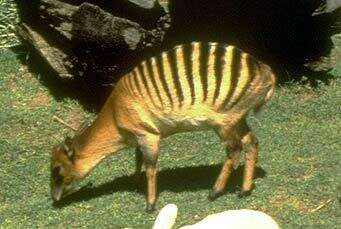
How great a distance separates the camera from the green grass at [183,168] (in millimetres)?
8609

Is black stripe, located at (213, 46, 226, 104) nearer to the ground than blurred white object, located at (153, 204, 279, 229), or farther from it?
nearer to the ground

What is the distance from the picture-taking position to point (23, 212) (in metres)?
8.81

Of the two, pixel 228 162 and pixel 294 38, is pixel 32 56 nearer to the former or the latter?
pixel 294 38

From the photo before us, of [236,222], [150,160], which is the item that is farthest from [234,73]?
[236,222]

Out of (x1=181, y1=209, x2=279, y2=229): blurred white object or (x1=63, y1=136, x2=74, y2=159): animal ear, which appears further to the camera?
(x1=63, y1=136, x2=74, y2=159): animal ear

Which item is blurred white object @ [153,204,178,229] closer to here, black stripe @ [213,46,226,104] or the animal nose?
black stripe @ [213,46,226,104]

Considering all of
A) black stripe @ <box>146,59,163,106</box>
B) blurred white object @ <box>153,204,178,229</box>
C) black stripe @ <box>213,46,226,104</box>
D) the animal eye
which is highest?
blurred white object @ <box>153,204,178,229</box>

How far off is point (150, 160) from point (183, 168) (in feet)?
3.33

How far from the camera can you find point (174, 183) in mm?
9289

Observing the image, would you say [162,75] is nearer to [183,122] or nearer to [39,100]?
[183,122]

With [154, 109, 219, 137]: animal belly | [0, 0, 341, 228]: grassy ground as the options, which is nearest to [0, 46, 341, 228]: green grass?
[0, 0, 341, 228]: grassy ground

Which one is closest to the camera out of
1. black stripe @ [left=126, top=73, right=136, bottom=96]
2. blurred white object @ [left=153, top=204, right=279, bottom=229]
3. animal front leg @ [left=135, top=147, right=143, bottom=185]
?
blurred white object @ [left=153, top=204, right=279, bottom=229]

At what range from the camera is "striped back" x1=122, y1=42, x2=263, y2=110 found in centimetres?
849

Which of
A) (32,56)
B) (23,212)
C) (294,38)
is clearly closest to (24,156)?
(23,212)
